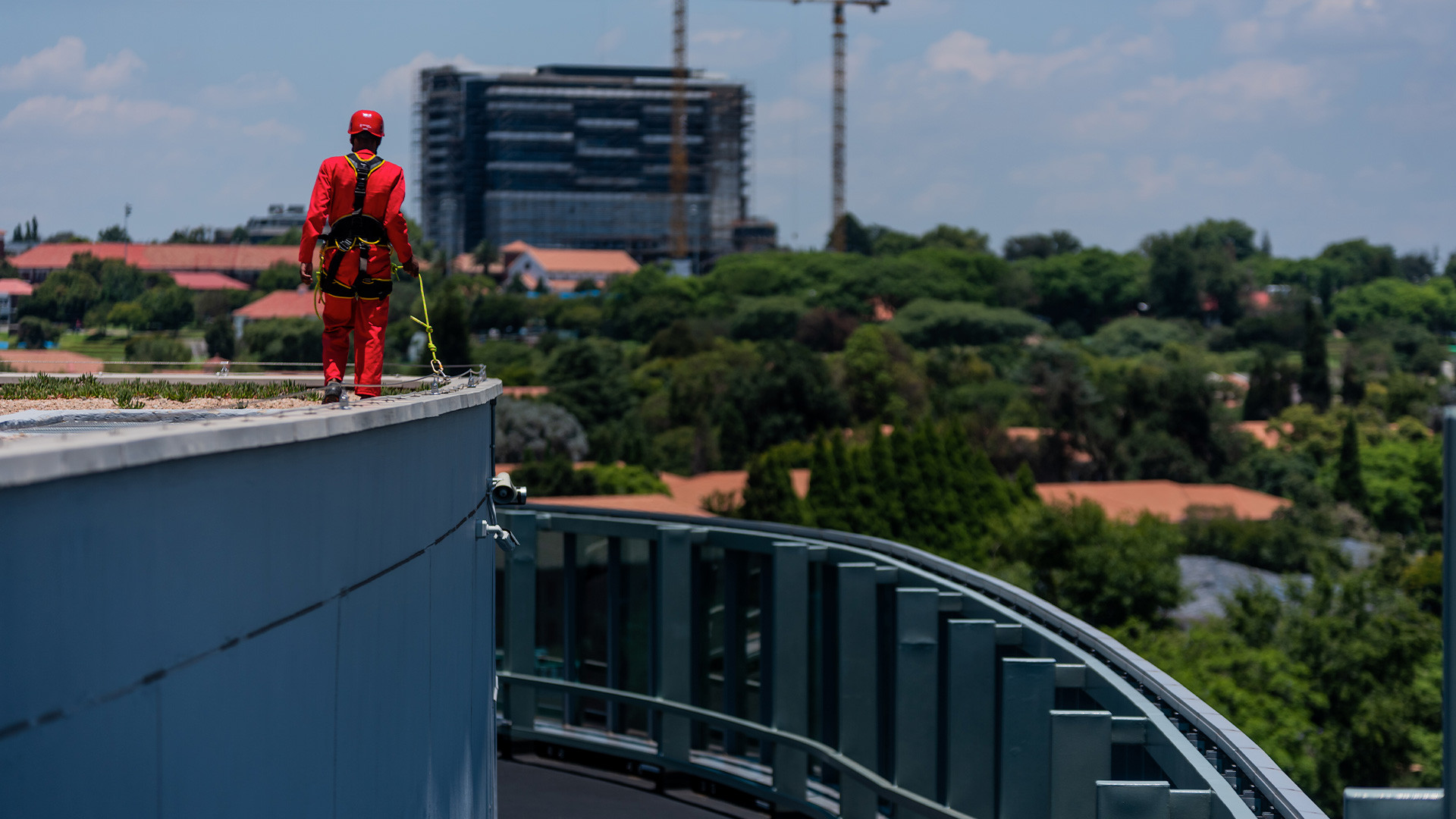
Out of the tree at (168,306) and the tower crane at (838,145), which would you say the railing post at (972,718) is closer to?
the tree at (168,306)

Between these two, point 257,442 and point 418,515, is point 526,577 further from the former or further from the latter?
point 257,442

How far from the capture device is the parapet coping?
329 cm

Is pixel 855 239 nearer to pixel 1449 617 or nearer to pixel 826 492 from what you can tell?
pixel 826 492

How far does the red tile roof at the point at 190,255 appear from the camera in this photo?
93.4 meters

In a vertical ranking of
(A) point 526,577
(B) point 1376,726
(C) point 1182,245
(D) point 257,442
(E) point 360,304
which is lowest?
(B) point 1376,726

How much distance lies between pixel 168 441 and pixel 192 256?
112979mm

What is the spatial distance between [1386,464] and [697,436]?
142ft

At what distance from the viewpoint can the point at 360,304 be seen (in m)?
8.61

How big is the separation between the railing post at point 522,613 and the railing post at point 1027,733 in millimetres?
6220

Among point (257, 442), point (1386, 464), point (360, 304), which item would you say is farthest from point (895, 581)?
point (1386, 464)

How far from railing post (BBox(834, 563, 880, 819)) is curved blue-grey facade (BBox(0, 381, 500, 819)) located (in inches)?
217

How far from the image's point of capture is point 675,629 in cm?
1340

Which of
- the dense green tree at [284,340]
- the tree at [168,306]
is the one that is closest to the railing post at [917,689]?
the dense green tree at [284,340]

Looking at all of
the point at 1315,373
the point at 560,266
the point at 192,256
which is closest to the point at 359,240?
the point at 192,256
